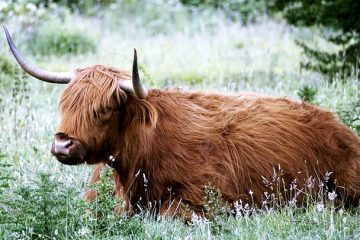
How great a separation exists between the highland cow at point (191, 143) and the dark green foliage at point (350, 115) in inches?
29.1

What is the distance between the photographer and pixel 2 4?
598 inches

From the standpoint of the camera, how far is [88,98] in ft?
20.0

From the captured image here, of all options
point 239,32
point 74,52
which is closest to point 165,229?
point 74,52

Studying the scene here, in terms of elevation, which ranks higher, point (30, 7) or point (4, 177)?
point (30, 7)

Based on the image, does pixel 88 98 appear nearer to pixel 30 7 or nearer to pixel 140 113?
pixel 140 113

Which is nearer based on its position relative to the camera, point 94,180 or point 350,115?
point 94,180

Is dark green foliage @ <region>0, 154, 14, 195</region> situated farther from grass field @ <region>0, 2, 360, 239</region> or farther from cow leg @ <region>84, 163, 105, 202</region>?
cow leg @ <region>84, 163, 105, 202</region>

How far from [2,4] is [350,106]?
8727 mm

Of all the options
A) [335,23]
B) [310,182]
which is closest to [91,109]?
[310,182]

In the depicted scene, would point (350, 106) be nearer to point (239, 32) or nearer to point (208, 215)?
point (208, 215)

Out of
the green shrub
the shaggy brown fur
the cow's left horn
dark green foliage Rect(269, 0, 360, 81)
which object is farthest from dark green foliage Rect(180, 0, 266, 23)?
the cow's left horn

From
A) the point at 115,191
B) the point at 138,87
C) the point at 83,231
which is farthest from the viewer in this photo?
the point at 115,191

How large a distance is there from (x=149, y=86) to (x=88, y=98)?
4.85m

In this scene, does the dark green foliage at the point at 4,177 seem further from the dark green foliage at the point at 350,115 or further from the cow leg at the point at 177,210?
the dark green foliage at the point at 350,115
